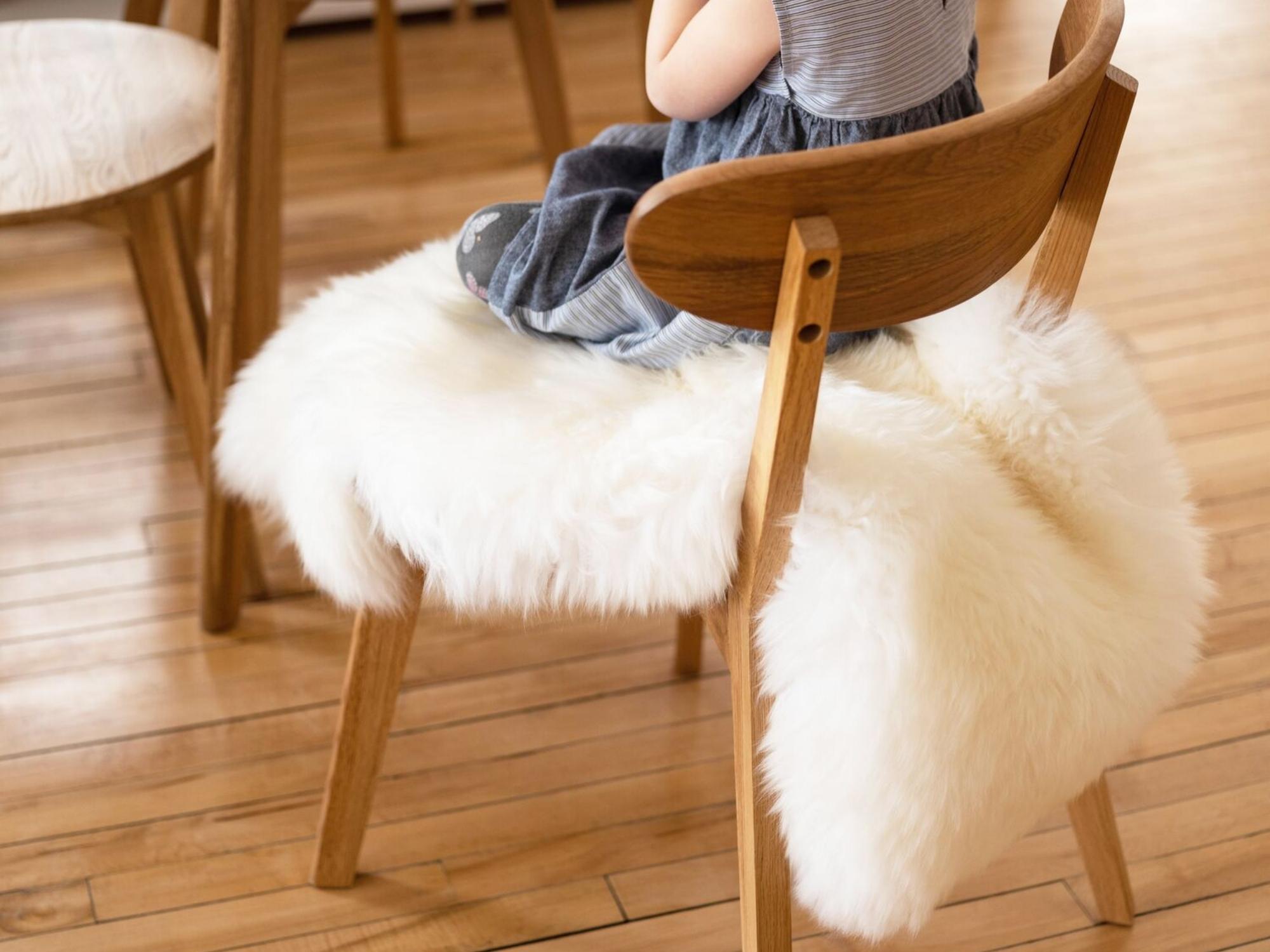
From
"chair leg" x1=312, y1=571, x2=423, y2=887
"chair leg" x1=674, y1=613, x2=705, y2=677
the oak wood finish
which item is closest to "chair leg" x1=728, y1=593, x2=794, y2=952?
the oak wood finish

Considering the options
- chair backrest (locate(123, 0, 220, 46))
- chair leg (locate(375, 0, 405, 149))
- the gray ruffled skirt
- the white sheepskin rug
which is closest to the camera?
the white sheepskin rug

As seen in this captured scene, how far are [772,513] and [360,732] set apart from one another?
A: 17.5 inches

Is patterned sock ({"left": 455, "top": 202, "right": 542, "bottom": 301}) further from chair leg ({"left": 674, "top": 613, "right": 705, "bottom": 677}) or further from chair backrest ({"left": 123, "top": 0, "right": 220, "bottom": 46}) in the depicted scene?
chair backrest ({"left": 123, "top": 0, "right": 220, "bottom": 46})

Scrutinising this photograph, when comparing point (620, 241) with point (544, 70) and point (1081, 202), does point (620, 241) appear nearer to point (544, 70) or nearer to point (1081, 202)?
point (1081, 202)

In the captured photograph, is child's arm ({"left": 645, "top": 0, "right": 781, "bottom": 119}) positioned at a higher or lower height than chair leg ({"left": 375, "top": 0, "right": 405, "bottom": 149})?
higher

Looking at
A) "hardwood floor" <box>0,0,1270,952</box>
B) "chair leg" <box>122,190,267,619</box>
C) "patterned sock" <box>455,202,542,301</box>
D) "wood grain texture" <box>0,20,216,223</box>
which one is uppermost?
"patterned sock" <box>455,202,542,301</box>

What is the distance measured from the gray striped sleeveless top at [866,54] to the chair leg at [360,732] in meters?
0.43

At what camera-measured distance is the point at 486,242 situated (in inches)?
39.1

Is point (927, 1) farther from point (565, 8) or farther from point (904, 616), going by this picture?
point (565, 8)

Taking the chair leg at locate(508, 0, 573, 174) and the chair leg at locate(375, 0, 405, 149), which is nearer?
the chair leg at locate(508, 0, 573, 174)

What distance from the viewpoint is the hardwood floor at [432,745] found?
1.10m

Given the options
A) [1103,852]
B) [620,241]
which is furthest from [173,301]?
[1103,852]

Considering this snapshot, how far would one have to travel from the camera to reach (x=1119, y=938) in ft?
3.55

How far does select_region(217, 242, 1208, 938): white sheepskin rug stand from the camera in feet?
2.46
